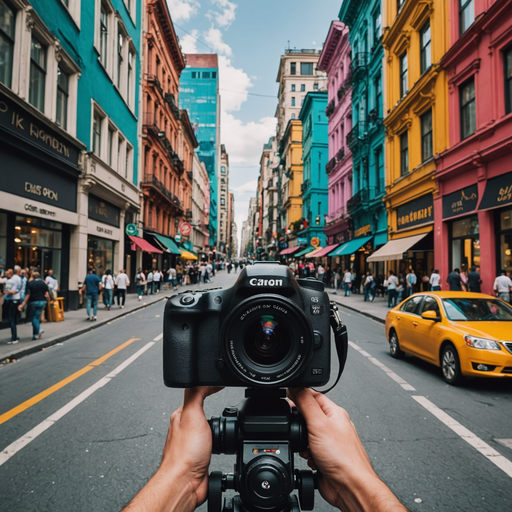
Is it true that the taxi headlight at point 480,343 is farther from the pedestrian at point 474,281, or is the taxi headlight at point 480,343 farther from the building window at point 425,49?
the building window at point 425,49

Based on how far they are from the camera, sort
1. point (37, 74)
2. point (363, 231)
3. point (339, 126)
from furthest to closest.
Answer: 1. point (339, 126)
2. point (363, 231)
3. point (37, 74)

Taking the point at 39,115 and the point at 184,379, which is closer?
the point at 184,379

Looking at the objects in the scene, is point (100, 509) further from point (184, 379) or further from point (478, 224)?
point (478, 224)

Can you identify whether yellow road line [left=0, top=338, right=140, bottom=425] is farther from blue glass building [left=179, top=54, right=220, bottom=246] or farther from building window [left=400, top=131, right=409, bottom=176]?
blue glass building [left=179, top=54, right=220, bottom=246]

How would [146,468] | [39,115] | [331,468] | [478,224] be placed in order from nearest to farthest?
[331,468] → [146,468] → [39,115] → [478,224]

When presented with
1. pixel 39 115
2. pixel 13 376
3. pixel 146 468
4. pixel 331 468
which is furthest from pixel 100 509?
pixel 39 115

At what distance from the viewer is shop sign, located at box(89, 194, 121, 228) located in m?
18.8

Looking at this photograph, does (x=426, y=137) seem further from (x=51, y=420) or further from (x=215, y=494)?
(x=215, y=494)

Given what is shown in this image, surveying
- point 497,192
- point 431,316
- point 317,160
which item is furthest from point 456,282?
point 317,160

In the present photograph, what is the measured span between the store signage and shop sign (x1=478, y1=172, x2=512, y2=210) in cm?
92

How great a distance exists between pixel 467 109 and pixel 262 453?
17.4 metres

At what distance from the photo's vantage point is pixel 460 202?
15.8 meters

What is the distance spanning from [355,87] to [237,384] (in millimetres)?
31989

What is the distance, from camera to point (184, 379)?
1.51 meters
